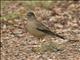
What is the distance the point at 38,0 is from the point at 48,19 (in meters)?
1.70

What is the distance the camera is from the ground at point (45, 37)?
993 cm

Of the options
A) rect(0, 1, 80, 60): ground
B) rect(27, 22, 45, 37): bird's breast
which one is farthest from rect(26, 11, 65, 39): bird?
rect(0, 1, 80, 60): ground

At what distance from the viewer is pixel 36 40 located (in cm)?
1102

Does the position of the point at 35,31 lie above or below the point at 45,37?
above

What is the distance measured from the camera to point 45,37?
10.5 m

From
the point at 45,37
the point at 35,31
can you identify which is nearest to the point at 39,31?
the point at 35,31

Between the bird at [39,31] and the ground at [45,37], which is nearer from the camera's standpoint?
the ground at [45,37]

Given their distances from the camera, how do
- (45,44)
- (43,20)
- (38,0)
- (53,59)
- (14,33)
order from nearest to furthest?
1. (53,59)
2. (45,44)
3. (14,33)
4. (43,20)
5. (38,0)

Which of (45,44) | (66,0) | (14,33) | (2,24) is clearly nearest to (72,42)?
(45,44)

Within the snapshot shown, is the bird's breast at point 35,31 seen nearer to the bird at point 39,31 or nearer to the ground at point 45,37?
the bird at point 39,31

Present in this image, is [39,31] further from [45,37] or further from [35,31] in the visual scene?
[45,37]

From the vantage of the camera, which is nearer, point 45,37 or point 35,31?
point 35,31

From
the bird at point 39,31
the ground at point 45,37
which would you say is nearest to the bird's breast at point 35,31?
the bird at point 39,31

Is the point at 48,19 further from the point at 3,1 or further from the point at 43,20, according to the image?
the point at 3,1
